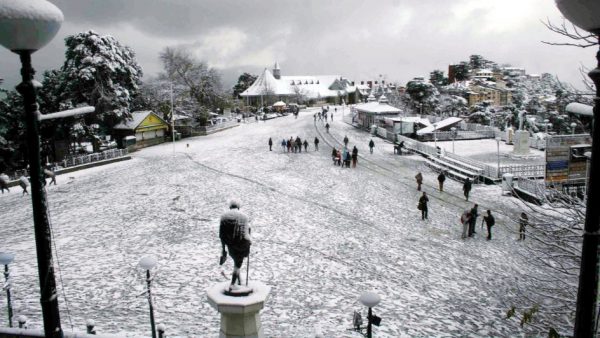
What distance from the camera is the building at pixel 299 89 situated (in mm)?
109688

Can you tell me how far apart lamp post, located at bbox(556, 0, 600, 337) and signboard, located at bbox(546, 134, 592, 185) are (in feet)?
79.5

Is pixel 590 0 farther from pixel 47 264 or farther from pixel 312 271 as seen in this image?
pixel 312 271

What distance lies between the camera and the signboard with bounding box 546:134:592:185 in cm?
2452

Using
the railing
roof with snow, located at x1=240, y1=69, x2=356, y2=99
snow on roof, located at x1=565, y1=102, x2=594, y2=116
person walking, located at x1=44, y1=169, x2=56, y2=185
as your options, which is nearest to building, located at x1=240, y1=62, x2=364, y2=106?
roof with snow, located at x1=240, y1=69, x2=356, y2=99

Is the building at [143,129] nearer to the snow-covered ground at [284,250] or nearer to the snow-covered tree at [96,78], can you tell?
the snow-covered tree at [96,78]

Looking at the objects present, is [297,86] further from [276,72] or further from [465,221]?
[465,221]

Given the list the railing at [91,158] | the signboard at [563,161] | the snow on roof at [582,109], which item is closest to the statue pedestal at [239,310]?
the snow on roof at [582,109]

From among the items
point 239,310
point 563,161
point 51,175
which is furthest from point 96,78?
point 239,310

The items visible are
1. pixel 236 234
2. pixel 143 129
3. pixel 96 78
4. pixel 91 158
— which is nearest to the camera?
pixel 236 234

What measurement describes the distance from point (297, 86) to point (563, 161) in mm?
99313

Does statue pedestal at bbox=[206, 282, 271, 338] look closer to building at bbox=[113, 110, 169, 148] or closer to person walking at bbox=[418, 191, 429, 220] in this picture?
person walking at bbox=[418, 191, 429, 220]

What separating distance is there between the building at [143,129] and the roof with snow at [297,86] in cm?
5972

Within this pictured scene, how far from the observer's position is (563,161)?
24734mm

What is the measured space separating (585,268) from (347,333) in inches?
301
